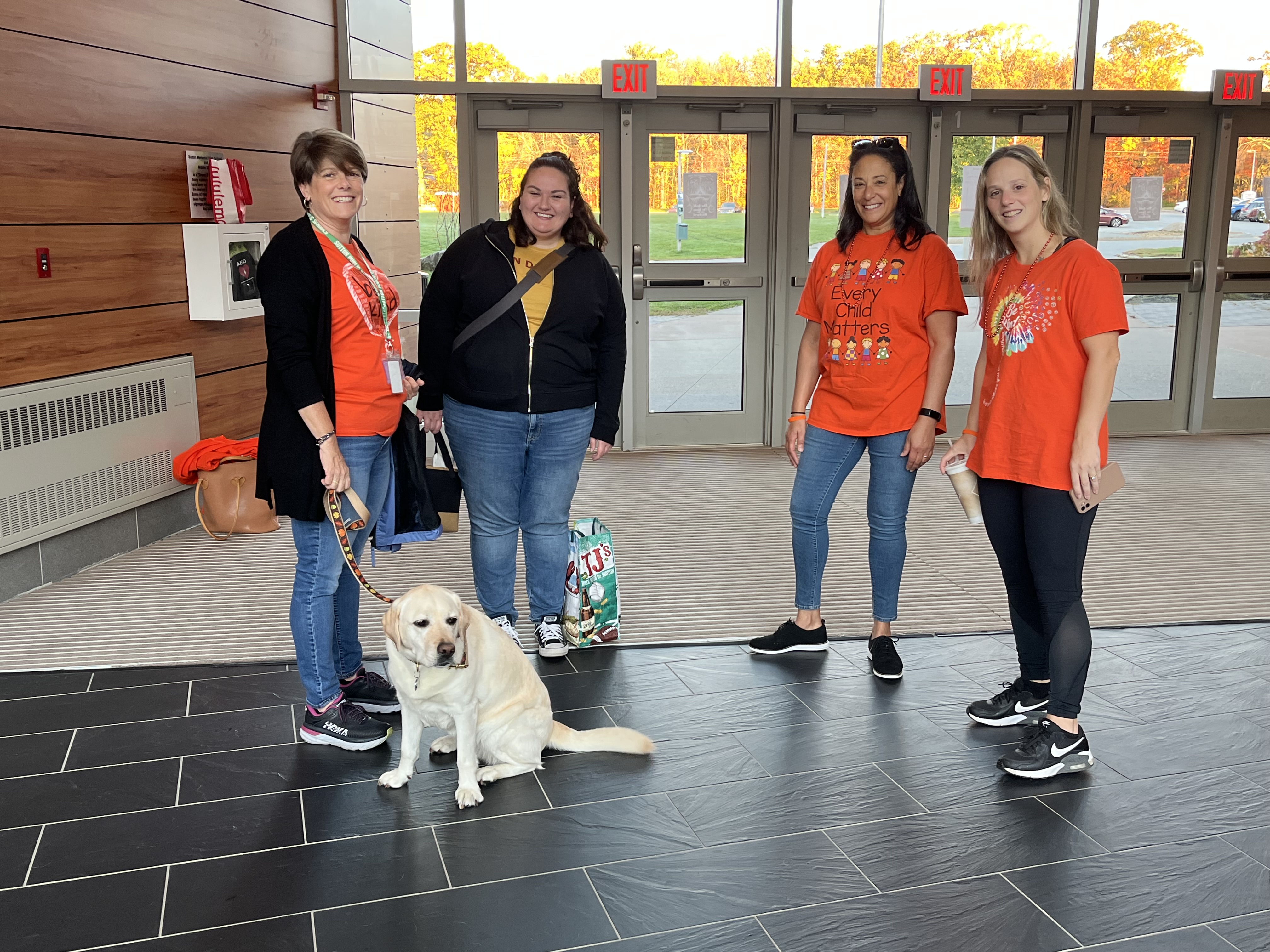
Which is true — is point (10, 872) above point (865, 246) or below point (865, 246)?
below

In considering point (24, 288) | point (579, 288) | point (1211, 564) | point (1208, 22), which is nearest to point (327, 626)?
point (579, 288)

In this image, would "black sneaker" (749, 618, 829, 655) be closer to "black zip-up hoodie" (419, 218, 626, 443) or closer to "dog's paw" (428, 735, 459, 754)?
"black zip-up hoodie" (419, 218, 626, 443)

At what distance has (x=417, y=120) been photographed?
6539 millimetres

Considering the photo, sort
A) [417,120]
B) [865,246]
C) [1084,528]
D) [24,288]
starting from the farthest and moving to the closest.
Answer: [417,120] < [24,288] < [865,246] < [1084,528]

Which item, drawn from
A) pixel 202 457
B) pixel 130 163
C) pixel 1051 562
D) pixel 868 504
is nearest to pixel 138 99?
pixel 130 163

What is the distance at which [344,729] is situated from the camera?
2814mm

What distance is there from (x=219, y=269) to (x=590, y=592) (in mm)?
2555

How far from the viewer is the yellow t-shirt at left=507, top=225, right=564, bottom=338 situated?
318 cm

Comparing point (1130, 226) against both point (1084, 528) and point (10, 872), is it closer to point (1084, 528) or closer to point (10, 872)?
point (1084, 528)

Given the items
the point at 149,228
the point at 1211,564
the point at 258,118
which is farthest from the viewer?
the point at 258,118

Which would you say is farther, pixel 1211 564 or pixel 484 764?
pixel 1211 564

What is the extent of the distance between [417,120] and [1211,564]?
4.83 meters

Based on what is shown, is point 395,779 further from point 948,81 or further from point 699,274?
point 948,81

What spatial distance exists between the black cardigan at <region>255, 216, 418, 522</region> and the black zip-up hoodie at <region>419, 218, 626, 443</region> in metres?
0.63
